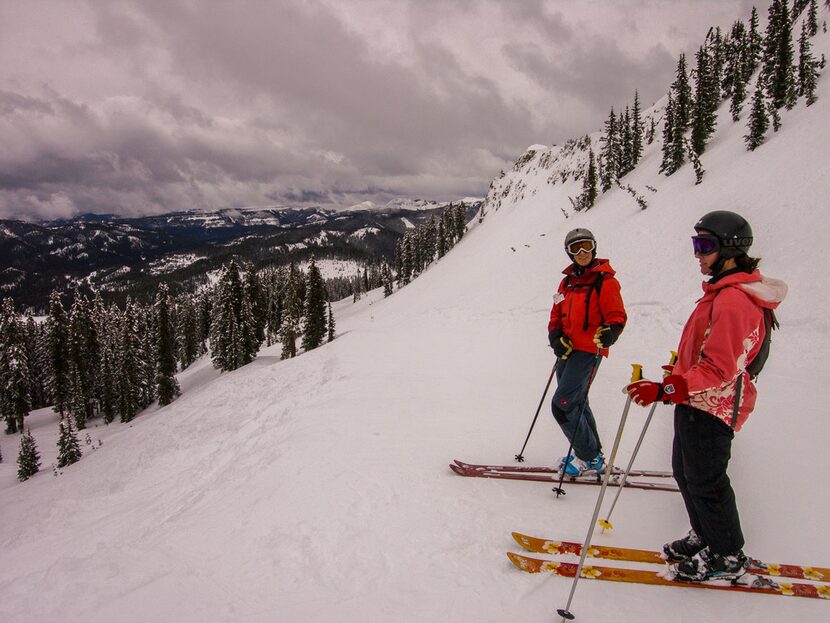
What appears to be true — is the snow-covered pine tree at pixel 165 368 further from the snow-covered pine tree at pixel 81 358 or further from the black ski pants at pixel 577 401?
the black ski pants at pixel 577 401

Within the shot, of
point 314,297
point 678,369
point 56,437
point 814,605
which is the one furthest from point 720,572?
point 56,437

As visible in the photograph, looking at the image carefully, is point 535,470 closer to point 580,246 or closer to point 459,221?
point 580,246

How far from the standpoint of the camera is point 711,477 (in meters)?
3.28

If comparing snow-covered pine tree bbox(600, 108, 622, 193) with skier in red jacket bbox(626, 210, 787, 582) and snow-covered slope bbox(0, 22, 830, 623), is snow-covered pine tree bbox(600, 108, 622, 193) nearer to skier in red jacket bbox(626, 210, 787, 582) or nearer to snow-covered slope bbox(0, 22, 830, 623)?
snow-covered slope bbox(0, 22, 830, 623)

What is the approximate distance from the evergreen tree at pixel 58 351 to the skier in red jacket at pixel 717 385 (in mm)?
60450

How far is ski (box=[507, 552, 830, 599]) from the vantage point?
128 inches

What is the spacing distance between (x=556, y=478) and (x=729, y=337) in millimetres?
3245

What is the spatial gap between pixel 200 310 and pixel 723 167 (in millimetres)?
80765

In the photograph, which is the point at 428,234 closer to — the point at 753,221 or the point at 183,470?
the point at 753,221

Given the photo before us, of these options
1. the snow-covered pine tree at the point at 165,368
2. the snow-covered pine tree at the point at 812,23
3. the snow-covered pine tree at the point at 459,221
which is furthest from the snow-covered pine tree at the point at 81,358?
the snow-covered pine tree at the point at 812,23

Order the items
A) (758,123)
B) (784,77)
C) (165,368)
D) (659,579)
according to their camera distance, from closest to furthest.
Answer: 1. (659,579)
2. (758,123)
3. (784,77)
4. (165,368)

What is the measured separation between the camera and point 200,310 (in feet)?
251

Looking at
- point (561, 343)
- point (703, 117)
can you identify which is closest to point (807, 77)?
point (703, 117)

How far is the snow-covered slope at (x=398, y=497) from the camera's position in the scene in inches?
141
